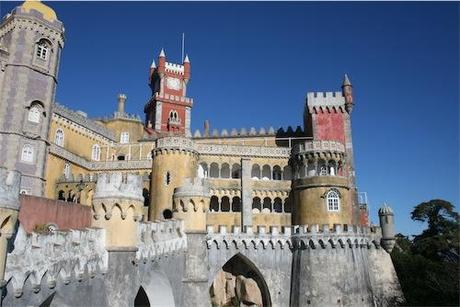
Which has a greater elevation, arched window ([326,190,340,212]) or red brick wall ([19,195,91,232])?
arched window ([326,190,340,212])

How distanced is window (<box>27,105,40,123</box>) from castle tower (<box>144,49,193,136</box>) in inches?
882

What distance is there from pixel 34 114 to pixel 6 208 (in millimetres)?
25895

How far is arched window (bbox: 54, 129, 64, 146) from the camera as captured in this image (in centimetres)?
4272

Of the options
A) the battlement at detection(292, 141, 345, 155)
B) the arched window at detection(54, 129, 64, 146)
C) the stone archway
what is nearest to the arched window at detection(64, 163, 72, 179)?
the arched window at detection(54, 129, 64, 146)

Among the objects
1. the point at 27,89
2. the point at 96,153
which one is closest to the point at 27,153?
the point at 27,89

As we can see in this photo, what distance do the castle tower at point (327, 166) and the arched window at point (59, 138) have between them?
78.9ft

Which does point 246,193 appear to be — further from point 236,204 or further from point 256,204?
point 256,204

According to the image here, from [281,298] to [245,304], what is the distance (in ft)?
11.0

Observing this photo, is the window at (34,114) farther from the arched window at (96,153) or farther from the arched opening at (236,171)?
the arched opening at (236,171)

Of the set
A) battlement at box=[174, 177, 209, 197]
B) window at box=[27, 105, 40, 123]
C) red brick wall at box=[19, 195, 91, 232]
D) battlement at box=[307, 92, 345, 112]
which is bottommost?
red brick wall at box=[19, 195, 91, 232]

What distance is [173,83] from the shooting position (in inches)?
2490

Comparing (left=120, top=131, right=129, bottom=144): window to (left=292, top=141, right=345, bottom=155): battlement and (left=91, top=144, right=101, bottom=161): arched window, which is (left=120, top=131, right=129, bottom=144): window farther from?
(left=292, top=141, right=345, bottom=155): battlement

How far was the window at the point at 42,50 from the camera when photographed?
116ft

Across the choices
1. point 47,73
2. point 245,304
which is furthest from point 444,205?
point 47,73
